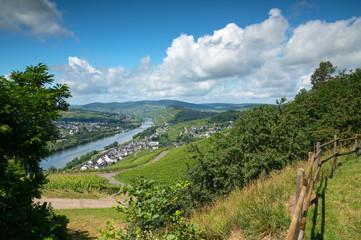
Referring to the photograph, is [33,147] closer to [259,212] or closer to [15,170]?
[15,170]

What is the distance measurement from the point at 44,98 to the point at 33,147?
2560 mm

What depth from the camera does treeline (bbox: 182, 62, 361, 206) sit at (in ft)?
33.6

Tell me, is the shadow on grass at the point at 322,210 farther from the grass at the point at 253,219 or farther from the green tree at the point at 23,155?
the green tree at the point at 23,155

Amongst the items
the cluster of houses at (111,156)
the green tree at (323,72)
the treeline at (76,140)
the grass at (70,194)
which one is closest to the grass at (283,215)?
Result: the grass at (70,194)

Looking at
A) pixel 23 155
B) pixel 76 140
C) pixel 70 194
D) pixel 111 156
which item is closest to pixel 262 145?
pixel 23 155

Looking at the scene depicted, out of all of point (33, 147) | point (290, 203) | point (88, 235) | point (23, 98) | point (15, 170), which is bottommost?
point (88, 235)

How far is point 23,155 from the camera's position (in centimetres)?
743

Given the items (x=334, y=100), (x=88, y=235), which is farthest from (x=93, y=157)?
(x=334, y=100)

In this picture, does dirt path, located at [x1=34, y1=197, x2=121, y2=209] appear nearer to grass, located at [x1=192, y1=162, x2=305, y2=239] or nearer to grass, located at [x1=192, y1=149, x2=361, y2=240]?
grass, located at [x1=192, y1=162, x2=305, y2=239]

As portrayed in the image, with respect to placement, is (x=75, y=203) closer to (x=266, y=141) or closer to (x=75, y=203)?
(x=75, y=203)

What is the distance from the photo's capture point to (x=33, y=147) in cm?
764

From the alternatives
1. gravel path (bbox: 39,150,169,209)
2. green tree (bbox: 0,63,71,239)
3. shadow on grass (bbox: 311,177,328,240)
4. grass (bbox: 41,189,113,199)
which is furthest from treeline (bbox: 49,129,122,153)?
shadow on grass (bbox: 311,177,328,240)

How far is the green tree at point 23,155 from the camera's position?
6.03m

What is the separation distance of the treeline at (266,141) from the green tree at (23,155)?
708 cm
